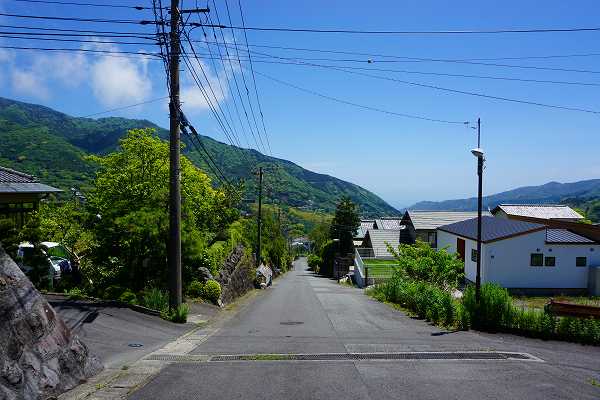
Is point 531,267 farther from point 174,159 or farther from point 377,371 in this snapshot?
point 377,371

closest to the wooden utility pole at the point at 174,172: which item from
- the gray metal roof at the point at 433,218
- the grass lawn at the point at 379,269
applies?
the grass lawn at the point at 379,269

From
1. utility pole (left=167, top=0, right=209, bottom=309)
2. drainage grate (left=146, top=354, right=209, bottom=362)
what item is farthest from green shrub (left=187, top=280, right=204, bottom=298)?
drainage grate (left=146, top=354, right=209, bottom=362)

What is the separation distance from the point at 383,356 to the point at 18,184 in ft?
56.2

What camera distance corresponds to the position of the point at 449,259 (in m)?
19.9

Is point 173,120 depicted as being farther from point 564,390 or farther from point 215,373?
point 564,390

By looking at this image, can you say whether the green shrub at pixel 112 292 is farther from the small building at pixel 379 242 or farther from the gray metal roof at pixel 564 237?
the small building at pixel 379 242

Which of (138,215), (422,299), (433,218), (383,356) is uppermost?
(138,215)

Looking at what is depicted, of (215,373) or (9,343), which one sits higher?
(9,343)

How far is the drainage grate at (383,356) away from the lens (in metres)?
9.93

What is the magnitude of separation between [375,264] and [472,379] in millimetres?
36779

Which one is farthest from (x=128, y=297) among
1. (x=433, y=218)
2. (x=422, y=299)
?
(x=433, y=218)

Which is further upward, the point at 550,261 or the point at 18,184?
the point at 18,184

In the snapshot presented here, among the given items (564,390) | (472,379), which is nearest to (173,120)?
(472,379)

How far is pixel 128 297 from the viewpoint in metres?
15.6
